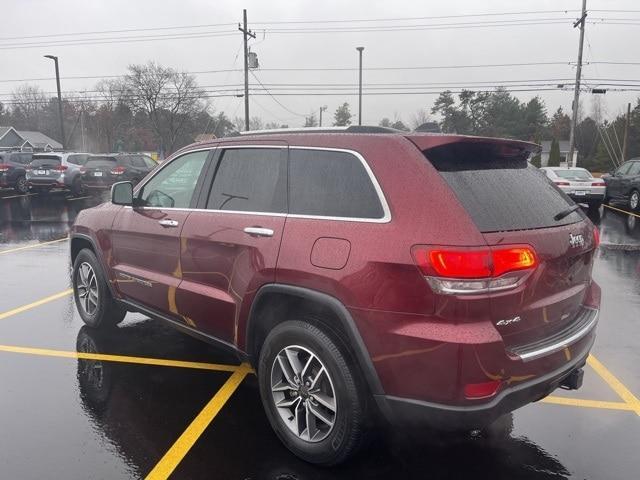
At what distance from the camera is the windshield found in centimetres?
1719

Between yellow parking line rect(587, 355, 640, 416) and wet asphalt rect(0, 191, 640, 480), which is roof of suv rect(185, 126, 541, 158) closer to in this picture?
wet asphalt rect(0, 191, 640, 480)

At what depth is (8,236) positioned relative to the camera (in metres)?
11.1

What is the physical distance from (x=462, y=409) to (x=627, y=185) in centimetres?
1659

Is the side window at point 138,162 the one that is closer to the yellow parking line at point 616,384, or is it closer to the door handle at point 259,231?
the door handle at point 259,231

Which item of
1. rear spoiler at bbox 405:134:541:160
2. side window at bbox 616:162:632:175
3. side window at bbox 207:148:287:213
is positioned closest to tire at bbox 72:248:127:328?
side window at bbox 207:148:287:213

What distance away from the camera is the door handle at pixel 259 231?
311 centimetres

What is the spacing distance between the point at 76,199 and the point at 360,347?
1943 centimetres

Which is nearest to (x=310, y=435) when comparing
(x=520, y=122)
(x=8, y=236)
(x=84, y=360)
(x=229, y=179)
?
(x=229, y=179)

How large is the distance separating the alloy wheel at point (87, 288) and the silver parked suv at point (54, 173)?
15.6m

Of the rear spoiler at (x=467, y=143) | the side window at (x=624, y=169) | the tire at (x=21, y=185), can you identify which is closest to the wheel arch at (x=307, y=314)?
the rear spoiler at (x=467, y=143)

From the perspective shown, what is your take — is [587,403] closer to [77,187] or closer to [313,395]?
[313,395]

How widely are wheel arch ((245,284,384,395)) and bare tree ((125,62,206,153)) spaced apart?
208 ft

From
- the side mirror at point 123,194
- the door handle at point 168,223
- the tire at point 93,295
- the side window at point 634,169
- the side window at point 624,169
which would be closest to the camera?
the door handle at point 168,223

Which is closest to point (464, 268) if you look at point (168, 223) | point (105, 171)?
point (168, 223)
